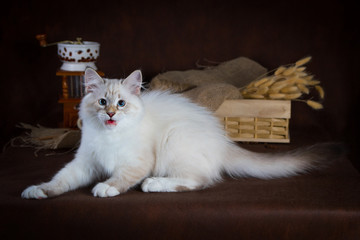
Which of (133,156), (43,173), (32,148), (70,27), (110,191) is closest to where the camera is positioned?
(110,191)

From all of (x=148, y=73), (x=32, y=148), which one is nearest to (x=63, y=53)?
(x=32, y=148)

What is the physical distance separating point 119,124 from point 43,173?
54 centimetres

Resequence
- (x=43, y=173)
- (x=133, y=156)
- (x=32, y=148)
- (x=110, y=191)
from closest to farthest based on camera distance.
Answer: (x=110, y=191), (x=133, y=156), (x=43, y=173), (x=32, y=148)

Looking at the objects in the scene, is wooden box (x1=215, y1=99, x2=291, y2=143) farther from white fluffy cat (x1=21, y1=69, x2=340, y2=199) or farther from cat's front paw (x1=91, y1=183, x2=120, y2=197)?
cat's front paw (x1=91, y1=183, x2=120, y2=197)

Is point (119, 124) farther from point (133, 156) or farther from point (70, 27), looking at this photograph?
point (70, 27)

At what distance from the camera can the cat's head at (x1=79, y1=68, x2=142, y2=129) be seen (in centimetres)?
194

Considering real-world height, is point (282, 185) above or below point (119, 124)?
below

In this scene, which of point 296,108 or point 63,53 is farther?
point 296,108

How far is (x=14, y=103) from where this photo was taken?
335 centimetres

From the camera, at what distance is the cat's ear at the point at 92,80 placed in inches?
77.6

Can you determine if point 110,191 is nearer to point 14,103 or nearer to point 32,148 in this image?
point 32,148

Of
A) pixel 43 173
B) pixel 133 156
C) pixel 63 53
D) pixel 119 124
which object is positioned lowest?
pixel 43 173

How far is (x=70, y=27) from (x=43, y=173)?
1386mm

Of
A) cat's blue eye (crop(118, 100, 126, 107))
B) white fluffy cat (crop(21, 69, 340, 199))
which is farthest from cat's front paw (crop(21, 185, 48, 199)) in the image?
cat's blue eye (crop(118, 100, 126, 107))
